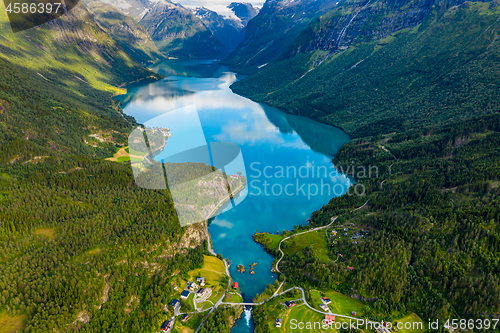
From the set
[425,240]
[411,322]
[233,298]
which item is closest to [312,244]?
[233,298]

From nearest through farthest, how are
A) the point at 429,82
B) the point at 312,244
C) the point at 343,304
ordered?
the point at 343,304 < the point at 312,244 < the point at 429,82

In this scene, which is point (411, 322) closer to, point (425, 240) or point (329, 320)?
point (329, 320)

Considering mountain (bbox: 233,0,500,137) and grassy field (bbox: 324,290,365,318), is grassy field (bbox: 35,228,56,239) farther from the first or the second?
mountain (bbox: 233,0,500,137)

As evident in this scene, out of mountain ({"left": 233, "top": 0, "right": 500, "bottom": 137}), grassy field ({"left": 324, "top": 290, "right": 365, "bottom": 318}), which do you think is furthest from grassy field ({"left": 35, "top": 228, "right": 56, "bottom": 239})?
mountain ({"left": 233, "top": 0, "right": 500, "bottom": 137})

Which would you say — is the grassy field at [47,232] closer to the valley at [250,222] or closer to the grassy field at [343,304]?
the valley at [250,222]

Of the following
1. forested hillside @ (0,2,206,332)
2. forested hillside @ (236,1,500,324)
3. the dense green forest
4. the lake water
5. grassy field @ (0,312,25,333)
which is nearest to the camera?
grassy field @ (0,312,25,333)

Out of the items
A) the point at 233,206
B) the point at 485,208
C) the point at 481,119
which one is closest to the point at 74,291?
the point at 233,206
